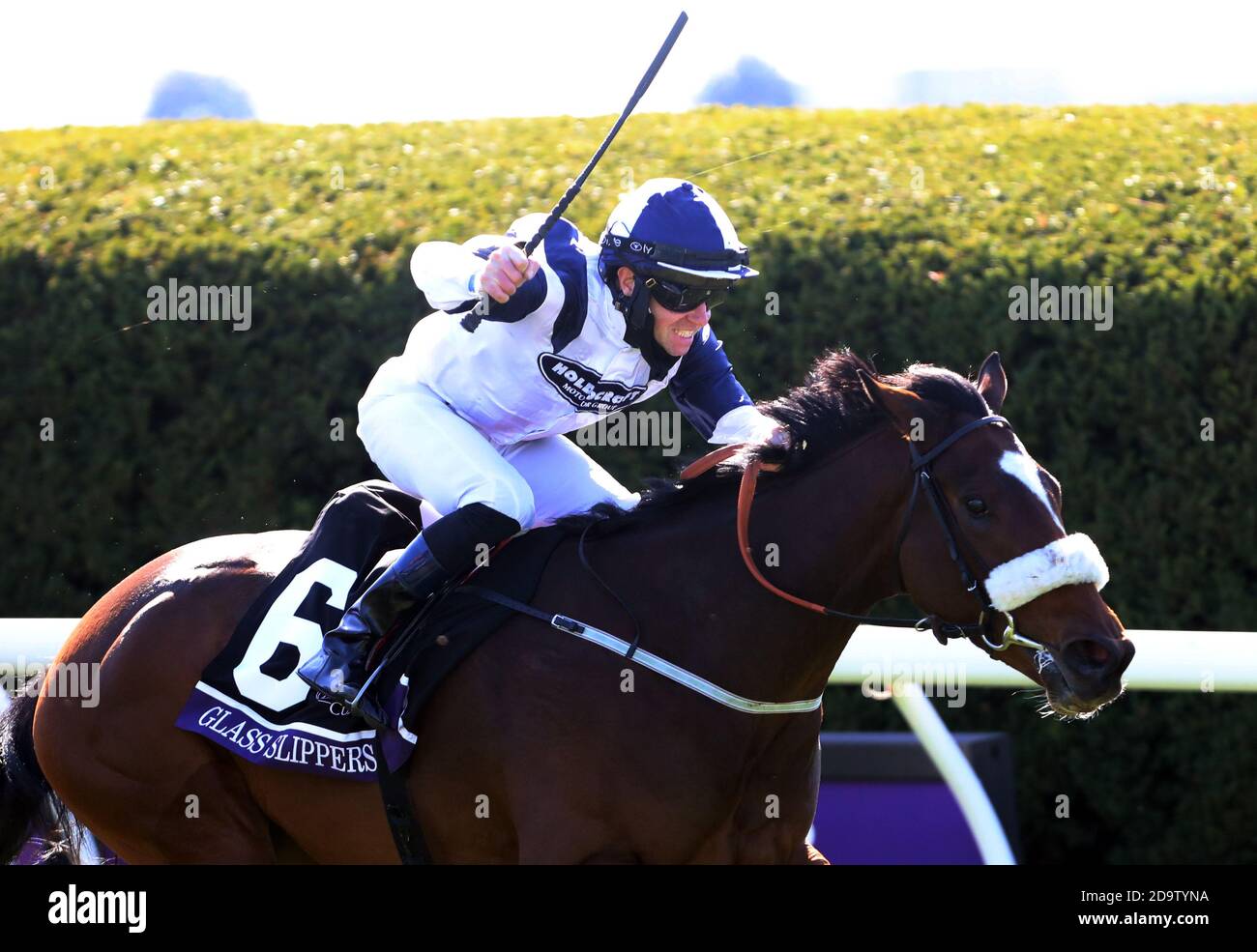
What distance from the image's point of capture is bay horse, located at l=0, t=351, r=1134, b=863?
284 centimetres

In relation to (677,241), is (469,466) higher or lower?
lower

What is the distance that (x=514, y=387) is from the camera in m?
3.31

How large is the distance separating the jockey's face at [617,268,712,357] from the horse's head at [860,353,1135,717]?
491 millimetres

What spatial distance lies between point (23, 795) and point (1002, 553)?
2549 millimetres

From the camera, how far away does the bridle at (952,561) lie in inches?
110

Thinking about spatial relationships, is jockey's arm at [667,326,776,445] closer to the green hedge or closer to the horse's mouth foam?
the horse's mouth foam

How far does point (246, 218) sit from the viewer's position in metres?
6.05

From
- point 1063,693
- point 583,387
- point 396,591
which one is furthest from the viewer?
point 583,387

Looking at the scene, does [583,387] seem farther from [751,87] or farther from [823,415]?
[751,87]

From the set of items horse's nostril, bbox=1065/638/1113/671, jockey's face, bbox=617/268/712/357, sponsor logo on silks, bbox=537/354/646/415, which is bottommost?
horse's nostril, bbox=1065/638/1113/671

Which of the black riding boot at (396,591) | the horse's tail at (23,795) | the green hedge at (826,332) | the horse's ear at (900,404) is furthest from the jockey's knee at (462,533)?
the green hedge at (826,332)

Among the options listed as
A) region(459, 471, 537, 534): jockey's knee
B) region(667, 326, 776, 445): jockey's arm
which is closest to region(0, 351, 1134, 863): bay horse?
region(459, 471, 537, 534): jockey's knee

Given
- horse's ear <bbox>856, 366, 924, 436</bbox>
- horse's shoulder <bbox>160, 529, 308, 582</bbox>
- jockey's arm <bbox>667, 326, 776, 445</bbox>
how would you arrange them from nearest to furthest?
horse's ear <bbox>856, 366, 924, 436</bbox>
horse's shoulder <bbox>160, 529, 308, 582</bbox>
jockey's arm <bbox>667, 326, 776, 445</bbox>

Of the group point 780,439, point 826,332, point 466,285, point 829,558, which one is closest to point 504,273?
point 466,285
